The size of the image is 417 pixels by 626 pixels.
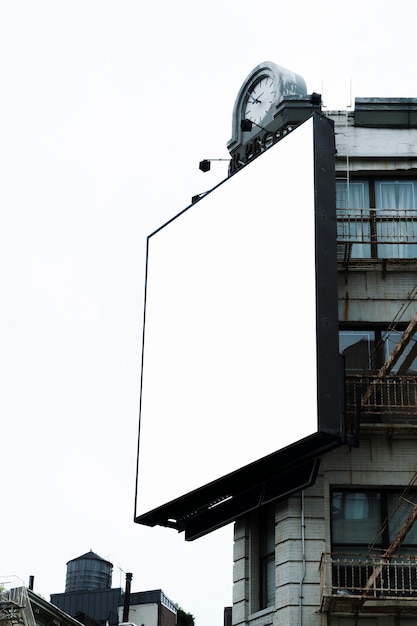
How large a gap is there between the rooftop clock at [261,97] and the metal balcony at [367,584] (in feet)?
42.3

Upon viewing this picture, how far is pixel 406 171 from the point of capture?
102 ft

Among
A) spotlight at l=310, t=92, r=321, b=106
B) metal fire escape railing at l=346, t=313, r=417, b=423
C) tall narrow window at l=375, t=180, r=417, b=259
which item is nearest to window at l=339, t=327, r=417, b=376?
metal fire escape railing at l=346, t=313, r=417, b=423

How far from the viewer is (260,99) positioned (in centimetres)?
3334

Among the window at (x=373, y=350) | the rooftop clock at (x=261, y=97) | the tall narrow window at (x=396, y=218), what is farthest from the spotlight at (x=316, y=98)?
the window at (x=373, y=350)

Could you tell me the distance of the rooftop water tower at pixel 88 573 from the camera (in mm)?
72938

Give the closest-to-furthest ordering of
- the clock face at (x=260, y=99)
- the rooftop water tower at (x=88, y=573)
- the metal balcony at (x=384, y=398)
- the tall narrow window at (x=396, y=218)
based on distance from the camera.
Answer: the metal balcony at (x=384, y=398) < the tall narrow window at (x=396, y=218) < the clock face at (x=260, y=99) < the rooftop water tower at (x=88, y=573)

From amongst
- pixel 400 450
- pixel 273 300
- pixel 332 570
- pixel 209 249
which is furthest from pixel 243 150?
pixel 332 570

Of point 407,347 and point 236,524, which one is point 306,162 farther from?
point 236,524

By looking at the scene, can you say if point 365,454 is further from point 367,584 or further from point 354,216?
point 354,216

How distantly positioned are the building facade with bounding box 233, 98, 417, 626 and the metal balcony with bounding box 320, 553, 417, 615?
1.5 inches

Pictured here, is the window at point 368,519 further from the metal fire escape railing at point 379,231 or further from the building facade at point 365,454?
the metal fire escape railing at point 379,231

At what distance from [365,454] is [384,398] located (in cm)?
159

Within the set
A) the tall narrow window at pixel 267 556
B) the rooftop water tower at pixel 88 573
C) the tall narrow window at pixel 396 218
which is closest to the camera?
the tall narrow window at pixel 267 556

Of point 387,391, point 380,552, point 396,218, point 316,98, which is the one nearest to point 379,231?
point 396,218
